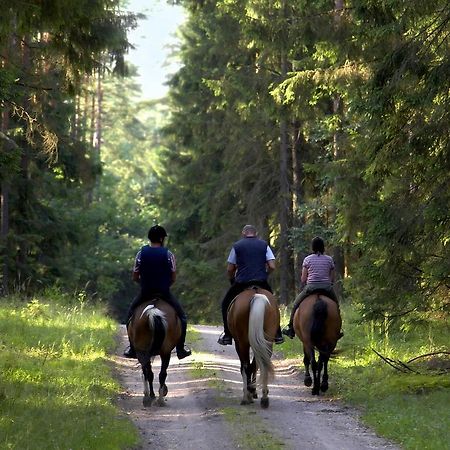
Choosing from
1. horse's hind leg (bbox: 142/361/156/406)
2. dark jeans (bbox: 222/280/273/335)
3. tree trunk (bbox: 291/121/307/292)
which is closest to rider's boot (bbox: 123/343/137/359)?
horse's hind leg (bbox: 142/361/156/406)

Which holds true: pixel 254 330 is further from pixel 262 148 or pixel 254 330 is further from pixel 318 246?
pixel 262 148

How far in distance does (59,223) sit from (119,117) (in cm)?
4451

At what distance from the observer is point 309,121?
27.0m

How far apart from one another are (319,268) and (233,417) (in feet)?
12.9

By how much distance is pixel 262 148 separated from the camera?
34250 mm

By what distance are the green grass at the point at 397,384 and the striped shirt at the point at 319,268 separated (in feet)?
3.05

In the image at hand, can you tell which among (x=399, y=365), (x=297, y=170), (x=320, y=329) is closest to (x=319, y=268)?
(x=320, y=329)

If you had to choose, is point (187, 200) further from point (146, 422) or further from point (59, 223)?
point (146, 422)

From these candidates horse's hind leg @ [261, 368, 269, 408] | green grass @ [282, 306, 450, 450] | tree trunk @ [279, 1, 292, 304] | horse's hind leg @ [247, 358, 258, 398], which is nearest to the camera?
green grass @ [282, 306, 450, 450]

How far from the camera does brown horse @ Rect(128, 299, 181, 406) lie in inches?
496

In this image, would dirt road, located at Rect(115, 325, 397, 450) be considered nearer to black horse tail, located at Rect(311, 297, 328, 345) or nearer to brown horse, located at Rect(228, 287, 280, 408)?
brown horse, located at Rect(228, 287, 280, 408)

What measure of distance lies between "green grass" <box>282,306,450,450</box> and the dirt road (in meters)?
0.29

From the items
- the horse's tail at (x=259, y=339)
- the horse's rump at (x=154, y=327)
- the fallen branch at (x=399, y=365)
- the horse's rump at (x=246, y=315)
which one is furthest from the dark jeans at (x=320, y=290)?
the horse's rump at (x=154, y=327)

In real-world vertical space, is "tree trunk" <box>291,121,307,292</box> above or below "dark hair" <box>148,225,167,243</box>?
above
